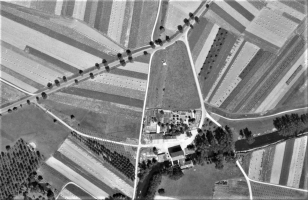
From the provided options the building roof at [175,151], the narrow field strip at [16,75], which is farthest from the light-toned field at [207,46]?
the narrow field strip at [16,75]

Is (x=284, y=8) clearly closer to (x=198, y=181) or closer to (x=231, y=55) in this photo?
(x=231, y=55)

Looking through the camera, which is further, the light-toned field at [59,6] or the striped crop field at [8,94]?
the striped crop field at [8,94]

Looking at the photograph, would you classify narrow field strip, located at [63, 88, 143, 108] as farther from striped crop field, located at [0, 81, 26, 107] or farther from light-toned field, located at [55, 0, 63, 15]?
light-toned field, located at [55, 0, 63, 15]

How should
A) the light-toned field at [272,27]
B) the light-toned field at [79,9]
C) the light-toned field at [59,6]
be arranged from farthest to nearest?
1. the light-toned field at [272,27]
2. the light-toned field at [79,9]
3. the light-toned field at [59,6]

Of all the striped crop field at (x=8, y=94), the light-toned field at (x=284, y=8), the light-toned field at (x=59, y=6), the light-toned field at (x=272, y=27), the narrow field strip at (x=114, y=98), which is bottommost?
the striped crop field at (x=8, y=94)

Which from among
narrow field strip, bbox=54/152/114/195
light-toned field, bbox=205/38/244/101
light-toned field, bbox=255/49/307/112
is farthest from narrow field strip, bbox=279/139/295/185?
narrow field strip, bbox=54/152/114/195

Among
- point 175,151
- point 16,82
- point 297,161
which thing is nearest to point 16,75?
point 16,82

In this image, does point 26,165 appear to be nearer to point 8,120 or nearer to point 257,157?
point 8,120

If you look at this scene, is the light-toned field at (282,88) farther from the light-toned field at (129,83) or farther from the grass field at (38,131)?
the grass field at (38,131)

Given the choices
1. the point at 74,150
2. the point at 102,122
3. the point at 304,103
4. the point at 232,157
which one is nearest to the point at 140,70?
the point at 102,122
